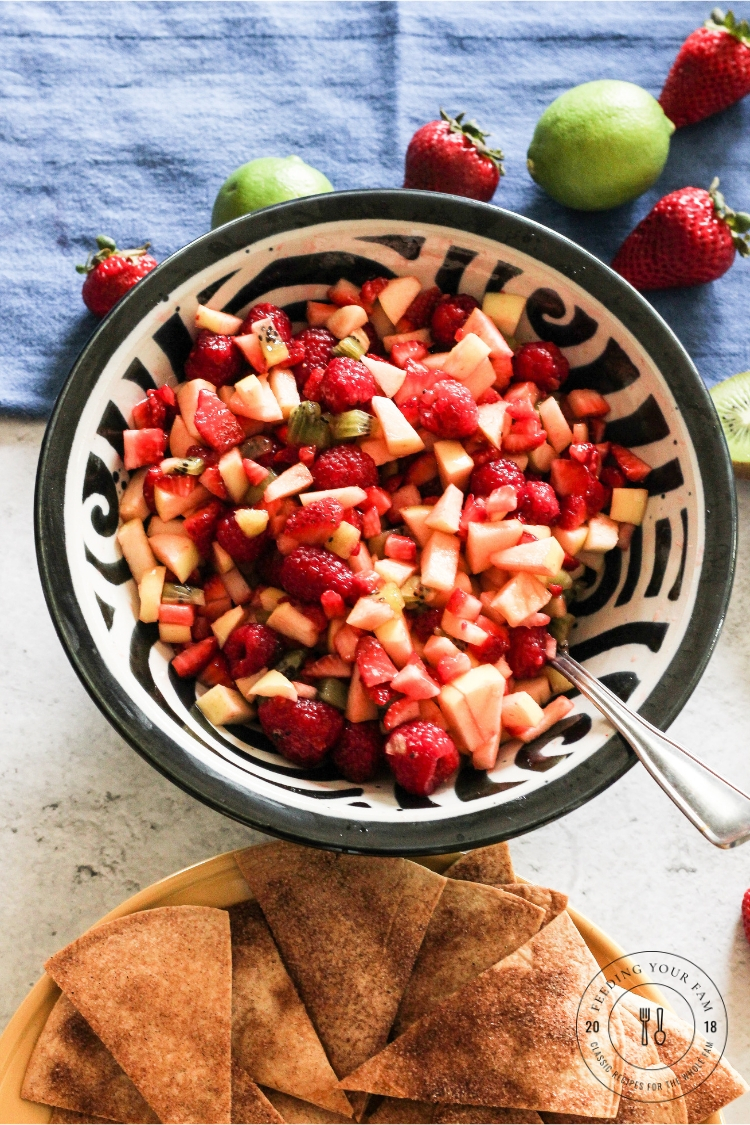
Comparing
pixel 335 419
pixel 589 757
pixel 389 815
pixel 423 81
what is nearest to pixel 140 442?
pixel 335 419

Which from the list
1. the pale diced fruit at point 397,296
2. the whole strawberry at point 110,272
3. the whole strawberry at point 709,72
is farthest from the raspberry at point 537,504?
the whole strawberry at point 709,72

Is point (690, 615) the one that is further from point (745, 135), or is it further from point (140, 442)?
point (745, 135)

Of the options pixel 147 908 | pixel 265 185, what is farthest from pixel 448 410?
pixel 147 908

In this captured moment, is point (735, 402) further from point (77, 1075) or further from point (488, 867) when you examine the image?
point (77, 1075)

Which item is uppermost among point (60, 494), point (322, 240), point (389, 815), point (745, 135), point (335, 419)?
point (745, 135)

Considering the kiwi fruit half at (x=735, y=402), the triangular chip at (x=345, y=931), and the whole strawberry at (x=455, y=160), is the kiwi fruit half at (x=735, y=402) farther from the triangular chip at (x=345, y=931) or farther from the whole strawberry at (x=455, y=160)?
the triangular chip at (x=345, y=931)

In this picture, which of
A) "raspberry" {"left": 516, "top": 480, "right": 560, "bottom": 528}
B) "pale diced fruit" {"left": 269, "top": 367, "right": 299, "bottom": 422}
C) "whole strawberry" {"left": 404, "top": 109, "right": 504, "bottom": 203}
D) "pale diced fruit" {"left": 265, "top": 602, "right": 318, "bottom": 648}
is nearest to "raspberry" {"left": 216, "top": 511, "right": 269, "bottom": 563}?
"pale diced fruit" {"left": 265, "top": 602, "right": 318, "bottom": 648}

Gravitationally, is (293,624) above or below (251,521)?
below
